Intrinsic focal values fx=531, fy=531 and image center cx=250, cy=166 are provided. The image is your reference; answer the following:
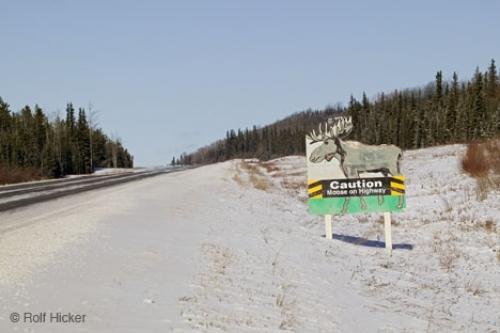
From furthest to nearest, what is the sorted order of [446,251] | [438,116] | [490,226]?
[438,116] → [490,226] → [446,251]

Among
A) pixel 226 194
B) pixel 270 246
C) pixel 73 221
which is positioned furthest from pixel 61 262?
pixel 226 194

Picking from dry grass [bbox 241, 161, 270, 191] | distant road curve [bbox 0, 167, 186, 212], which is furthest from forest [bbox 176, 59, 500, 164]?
distant road curve [bbox 0, 167, 186, 212]

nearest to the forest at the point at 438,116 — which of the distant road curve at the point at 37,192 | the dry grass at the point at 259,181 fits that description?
the dry grass at the point at 259,181

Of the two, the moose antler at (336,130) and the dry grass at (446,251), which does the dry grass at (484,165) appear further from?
the moose antler at (336,130)

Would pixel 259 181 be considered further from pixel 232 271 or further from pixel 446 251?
pixel 232 271

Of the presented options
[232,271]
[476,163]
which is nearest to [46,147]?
[476,163]

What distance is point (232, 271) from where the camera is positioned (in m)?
9.10

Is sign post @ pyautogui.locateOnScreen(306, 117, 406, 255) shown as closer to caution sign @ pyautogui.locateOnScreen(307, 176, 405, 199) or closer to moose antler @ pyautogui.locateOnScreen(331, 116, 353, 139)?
caution sign @ pyautogui.locateOnScreen(307, 176, 405, 199)

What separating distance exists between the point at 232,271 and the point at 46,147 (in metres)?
68.0

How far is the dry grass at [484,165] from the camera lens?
74.9 ft

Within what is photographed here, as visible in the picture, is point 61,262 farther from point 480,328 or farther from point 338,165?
point 338,165

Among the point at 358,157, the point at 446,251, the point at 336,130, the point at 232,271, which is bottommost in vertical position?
the point at 446,251

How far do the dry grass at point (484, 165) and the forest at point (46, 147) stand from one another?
113ft

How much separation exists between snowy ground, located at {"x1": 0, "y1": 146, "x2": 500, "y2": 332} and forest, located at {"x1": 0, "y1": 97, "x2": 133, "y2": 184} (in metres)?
33.1
